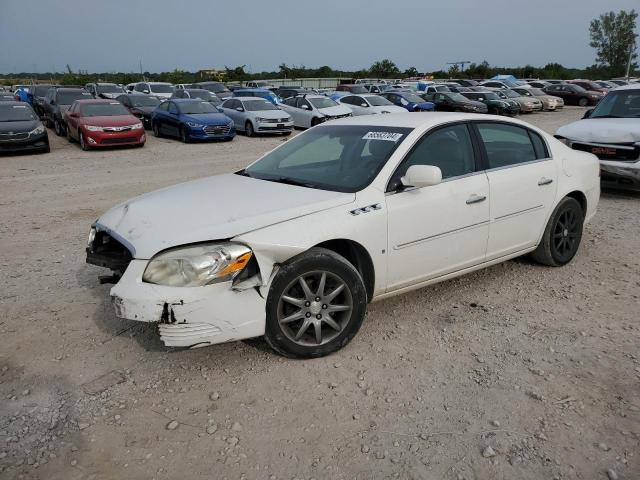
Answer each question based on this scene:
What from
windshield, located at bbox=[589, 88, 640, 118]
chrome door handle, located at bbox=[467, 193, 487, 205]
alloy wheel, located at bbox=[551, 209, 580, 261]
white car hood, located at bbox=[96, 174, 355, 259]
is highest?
windshield, located at bbox=[589, 88, 640, 118]

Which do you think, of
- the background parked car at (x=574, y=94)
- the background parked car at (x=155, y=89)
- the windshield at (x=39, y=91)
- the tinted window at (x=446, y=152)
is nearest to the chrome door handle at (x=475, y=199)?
the tinted window at (x=446, y=152)

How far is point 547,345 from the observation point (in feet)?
11.8

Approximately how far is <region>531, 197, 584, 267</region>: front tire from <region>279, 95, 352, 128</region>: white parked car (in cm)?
1529

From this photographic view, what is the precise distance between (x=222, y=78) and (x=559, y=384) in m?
60.4

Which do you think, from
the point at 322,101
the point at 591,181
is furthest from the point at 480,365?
the point at 322,101

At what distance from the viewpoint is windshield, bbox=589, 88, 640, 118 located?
8.57 meters

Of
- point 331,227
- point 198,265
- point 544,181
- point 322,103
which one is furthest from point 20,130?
point 544,181

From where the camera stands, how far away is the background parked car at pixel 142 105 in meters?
20.0

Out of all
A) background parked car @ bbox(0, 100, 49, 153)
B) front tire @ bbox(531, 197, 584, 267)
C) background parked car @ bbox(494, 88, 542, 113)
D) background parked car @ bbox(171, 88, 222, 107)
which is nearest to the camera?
front tire @ bbox(531, 197, 584, 267)

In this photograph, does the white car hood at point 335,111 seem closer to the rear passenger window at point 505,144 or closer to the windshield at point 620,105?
the windshield at point 620,105

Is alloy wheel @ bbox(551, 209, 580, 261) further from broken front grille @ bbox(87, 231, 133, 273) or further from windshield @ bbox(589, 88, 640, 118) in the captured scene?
windshield @ bbox(589, 88, 640, 118)

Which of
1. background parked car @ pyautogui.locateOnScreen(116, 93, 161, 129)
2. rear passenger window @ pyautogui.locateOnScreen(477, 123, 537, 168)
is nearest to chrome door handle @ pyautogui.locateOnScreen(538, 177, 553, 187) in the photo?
rear passenger window @ pyautogui.locateOnScreen(477, 123, 537, 168)

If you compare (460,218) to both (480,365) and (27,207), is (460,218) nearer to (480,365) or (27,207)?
(480,365)

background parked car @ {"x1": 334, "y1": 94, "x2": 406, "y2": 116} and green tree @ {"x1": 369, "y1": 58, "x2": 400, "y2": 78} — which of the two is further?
green tree @ {"x1": 369, "y1": 58, "x2": 400, "y2": 78}
